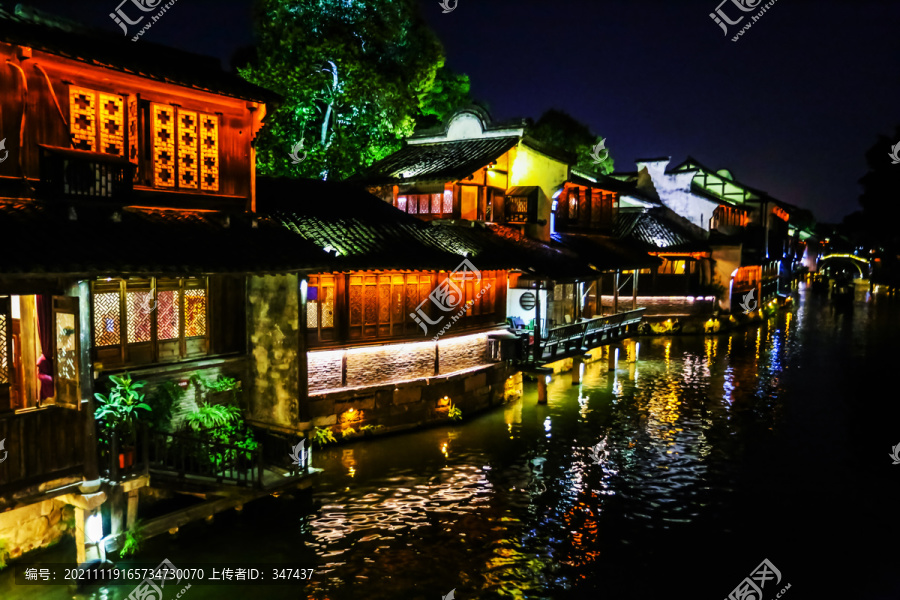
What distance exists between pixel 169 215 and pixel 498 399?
15659mm

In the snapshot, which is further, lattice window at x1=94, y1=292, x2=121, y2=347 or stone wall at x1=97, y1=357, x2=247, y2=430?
stone wall at x1=97, y1=357, x2=247, y2=430

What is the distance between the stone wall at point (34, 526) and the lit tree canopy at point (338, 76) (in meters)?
22.0

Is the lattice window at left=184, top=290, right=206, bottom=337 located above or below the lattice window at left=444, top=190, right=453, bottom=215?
below

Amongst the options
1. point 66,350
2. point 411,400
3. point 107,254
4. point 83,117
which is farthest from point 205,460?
point 411,400

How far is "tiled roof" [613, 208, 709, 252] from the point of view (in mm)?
48469

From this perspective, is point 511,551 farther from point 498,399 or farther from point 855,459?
point 855,459

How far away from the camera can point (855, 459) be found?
21.5m

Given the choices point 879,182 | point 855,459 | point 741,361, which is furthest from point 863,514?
point 879,182

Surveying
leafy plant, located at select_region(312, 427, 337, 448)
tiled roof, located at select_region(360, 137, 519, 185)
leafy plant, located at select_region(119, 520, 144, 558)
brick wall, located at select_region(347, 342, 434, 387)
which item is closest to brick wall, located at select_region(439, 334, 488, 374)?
brick wall, located at select_region(347, 342, 434, 387)

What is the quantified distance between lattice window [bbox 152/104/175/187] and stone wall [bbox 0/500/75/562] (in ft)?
24.2

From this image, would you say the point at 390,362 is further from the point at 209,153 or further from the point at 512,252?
the point at 209,153

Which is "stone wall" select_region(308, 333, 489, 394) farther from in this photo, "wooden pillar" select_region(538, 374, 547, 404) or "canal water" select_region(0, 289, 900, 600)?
"wooden pillar" select_region(538, 374, 547, 404)

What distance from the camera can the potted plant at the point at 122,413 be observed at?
12.9m

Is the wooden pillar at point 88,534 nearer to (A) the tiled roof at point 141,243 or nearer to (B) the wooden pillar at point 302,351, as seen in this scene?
(A) the tiled roof at point 141,243
